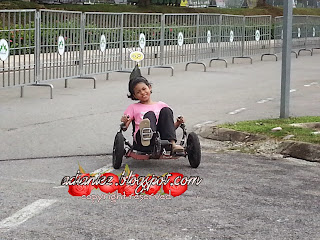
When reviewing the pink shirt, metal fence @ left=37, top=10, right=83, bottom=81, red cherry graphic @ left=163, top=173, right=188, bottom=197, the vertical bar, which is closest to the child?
the pink shirt

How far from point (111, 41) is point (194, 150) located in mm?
10347

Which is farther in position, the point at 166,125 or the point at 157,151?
the point at 166,125

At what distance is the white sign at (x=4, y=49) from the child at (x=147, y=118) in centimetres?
543

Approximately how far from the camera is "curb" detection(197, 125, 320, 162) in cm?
906

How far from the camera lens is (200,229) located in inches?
240

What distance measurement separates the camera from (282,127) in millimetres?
10414

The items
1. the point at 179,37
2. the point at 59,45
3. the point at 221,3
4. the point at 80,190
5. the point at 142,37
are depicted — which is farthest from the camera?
the point at 221,3

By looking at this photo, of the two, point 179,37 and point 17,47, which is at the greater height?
point 179,37

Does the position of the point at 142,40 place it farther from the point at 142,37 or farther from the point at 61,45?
the point at 61,45

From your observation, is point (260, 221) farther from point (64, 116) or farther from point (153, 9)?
point (153, 9)

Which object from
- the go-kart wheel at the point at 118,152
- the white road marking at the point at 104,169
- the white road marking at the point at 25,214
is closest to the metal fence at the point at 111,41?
the white road marking at the point at 104,169

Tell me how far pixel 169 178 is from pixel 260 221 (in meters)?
1.58

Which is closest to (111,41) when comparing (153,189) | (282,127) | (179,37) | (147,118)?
(179,37)

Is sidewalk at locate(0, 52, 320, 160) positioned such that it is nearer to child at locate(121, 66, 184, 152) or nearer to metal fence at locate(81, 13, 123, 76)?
metal fence at locate(81, 13, 123, 76)
